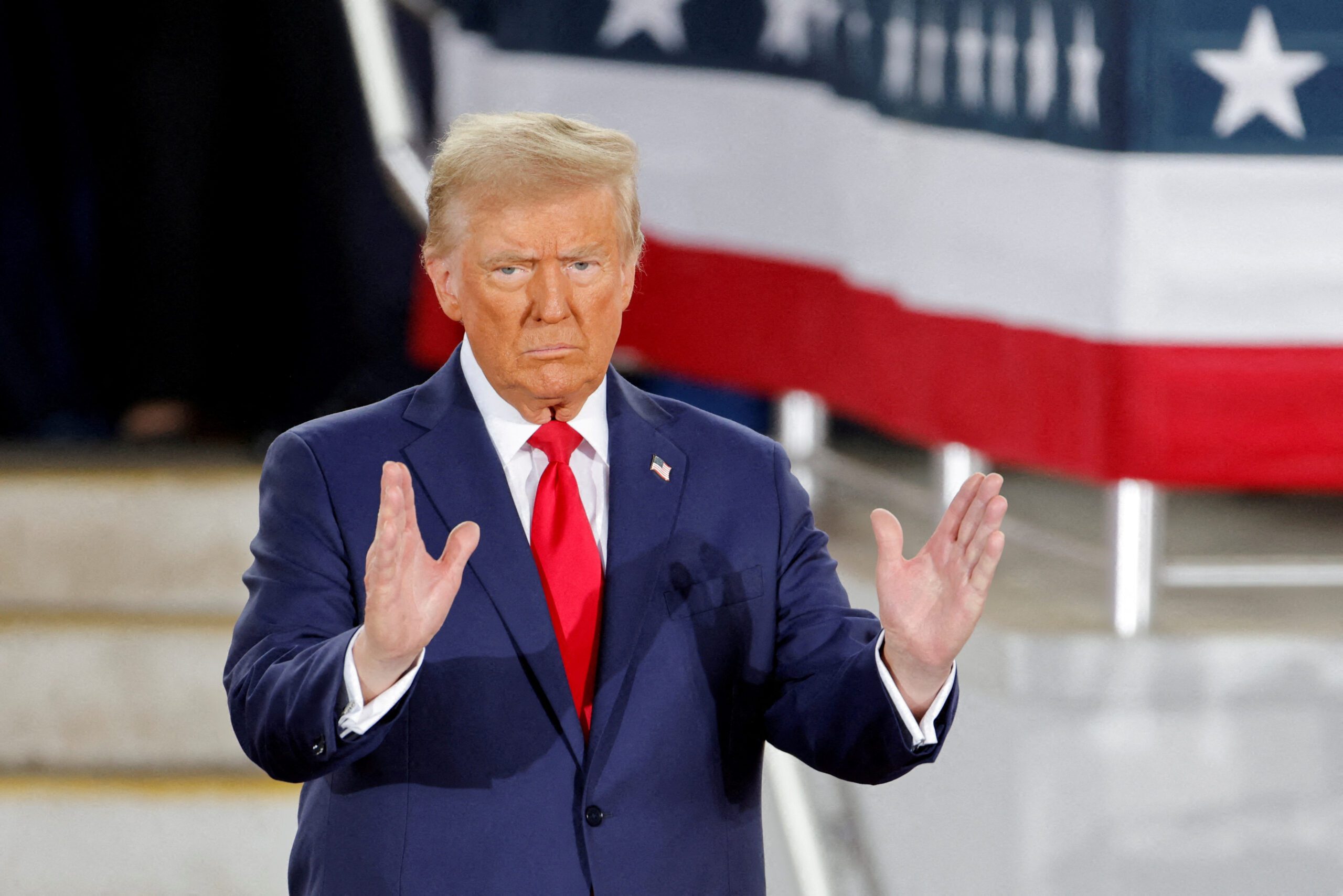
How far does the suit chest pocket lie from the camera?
53.5 inches

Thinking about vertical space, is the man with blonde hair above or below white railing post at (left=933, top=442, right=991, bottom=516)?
above

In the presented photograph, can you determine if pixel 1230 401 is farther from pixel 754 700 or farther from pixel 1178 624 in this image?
pixel 754 700

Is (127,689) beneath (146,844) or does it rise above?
above

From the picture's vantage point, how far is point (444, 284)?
1347 millimetres

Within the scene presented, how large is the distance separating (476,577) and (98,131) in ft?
10.6

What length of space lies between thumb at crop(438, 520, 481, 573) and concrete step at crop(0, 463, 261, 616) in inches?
87.2

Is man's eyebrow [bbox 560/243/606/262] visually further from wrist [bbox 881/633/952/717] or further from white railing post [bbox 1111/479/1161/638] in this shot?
white railing post [bbox 1111/479/1161/638]

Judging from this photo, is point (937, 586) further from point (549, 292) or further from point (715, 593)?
point (549, 292)

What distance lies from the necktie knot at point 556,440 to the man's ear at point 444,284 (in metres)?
0.11

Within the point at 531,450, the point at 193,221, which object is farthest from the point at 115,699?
the point at 531,450

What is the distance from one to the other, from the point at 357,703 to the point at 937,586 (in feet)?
1.36

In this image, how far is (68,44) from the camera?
4145 millimetres

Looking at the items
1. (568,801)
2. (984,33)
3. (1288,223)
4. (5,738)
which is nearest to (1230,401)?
(1288,223)

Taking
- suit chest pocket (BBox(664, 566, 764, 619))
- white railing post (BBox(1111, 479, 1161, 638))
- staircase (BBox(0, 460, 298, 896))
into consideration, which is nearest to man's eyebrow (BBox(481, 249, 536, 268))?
suit chest pocket (BBox(664, 566, 764, 619))
